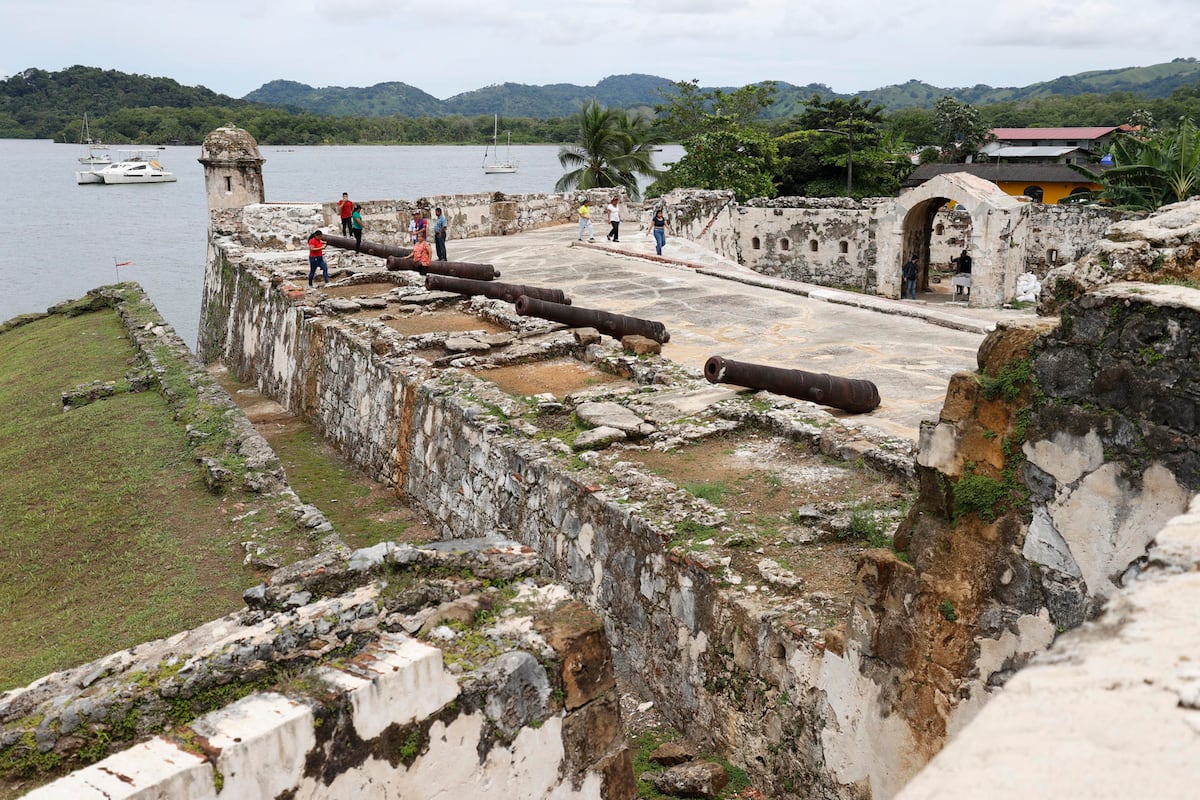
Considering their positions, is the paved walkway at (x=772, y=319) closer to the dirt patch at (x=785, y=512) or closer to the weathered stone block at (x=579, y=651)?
the dirt patch at (x=785, y=512)

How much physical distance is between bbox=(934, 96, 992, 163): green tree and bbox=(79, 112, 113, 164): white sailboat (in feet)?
218

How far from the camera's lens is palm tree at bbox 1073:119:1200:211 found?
19.2 metres

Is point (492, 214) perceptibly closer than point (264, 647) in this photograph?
No

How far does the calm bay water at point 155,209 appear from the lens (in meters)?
38.0

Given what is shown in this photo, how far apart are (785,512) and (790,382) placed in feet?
7.72

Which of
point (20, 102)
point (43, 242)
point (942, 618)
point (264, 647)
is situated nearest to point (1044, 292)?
point (942, 618)

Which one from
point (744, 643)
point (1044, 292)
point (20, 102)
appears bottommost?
point (744, 643)

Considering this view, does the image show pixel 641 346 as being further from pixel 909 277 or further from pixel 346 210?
pixel 909 277

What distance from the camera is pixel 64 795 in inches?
117

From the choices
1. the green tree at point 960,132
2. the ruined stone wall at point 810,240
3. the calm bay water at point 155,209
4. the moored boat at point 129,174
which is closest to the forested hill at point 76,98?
the calm bay water at point 155,209

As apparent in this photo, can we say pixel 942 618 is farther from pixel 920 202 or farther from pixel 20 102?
pixel 20 102

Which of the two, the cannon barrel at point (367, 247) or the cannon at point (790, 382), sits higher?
the cannon barrel at point (367, 247)

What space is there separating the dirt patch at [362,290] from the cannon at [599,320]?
380 cm

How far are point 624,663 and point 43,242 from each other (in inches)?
2019
